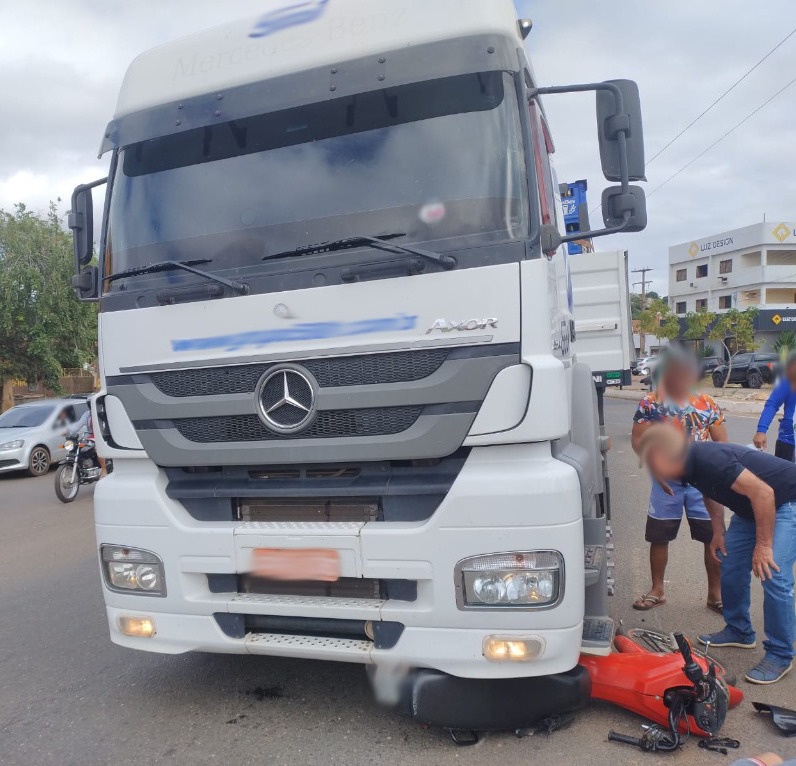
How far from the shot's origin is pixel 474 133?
314cm

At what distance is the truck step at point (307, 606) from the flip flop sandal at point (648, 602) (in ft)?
7.99

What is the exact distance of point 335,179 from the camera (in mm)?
3271

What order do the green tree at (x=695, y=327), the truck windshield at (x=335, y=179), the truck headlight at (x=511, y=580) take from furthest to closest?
1. the green tree at (x=695, y=327)
2. the truck windshield at (x=335, y=179)
3. the truck headlight at (x=511, y=580)

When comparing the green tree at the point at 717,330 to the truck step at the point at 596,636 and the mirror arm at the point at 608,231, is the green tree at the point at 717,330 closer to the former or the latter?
the mirror arm at the point at 608,231

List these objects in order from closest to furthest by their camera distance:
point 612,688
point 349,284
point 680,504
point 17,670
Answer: point 349,284 < point 612,688 < point 17,670 < point 680,504

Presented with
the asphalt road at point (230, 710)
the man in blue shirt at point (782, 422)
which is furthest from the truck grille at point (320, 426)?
the man in blue shirt at point (782, 422)

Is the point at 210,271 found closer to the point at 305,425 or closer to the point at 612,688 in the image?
the point at 305,425

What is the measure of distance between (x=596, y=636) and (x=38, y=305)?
23721 millimetres

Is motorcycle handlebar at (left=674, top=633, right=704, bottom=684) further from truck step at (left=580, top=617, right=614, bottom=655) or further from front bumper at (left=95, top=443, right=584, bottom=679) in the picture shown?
front bumper at (left=95, top=443, right=584, bottom=679)

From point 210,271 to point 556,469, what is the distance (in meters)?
1.74

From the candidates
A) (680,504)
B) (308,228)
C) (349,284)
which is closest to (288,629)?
(349,284)

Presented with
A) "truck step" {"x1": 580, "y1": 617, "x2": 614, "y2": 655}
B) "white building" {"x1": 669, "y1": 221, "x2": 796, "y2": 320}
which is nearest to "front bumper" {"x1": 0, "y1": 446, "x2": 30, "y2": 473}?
"truck step" {"x1": 580, "y1": 617, "x2": 614, "y2": 655}

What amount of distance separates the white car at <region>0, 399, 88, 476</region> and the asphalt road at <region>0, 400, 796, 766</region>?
8.69 meters

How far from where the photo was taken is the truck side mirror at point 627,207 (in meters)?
3.26
